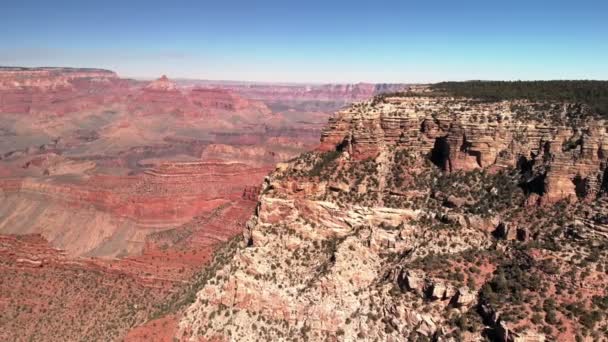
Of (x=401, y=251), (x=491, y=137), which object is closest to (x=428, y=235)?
(x=401, y=251)

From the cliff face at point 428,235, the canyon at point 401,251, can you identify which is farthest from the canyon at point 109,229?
the cliff face at point 428,235

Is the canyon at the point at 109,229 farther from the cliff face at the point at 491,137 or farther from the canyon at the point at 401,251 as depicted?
the cliff face at the point at 491,137

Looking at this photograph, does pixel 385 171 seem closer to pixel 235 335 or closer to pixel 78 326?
pixel 235 335

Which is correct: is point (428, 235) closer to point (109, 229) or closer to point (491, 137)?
point (491, 137)

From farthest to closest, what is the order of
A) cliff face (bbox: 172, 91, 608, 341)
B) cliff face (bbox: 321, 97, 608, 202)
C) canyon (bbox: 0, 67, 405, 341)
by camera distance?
canyon (bbox: 0, 67, 405, 341) < cliff face (bbox: 321, 97, 608, 202) < cliff face (bbox: 172, 91, 608, 341)

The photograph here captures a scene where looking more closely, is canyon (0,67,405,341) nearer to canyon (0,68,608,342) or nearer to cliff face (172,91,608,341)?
canyon (0,68,608,342)

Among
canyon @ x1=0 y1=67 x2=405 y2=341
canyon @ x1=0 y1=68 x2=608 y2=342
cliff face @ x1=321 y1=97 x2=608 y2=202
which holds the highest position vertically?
cliff face @ x1=321 y1=97 x2=608 y2=202

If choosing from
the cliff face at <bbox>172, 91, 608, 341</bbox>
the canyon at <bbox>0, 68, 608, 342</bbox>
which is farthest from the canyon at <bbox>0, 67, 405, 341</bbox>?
the cliff face at <bbox>172, 91, 608, 341</bbox>

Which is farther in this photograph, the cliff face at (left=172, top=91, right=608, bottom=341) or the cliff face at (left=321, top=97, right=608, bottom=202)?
the cliff face at (left=321, top=97, right=608, bottom=202)

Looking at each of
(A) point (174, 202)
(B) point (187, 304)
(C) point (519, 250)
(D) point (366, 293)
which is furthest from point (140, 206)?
(C) point (519, 250)
